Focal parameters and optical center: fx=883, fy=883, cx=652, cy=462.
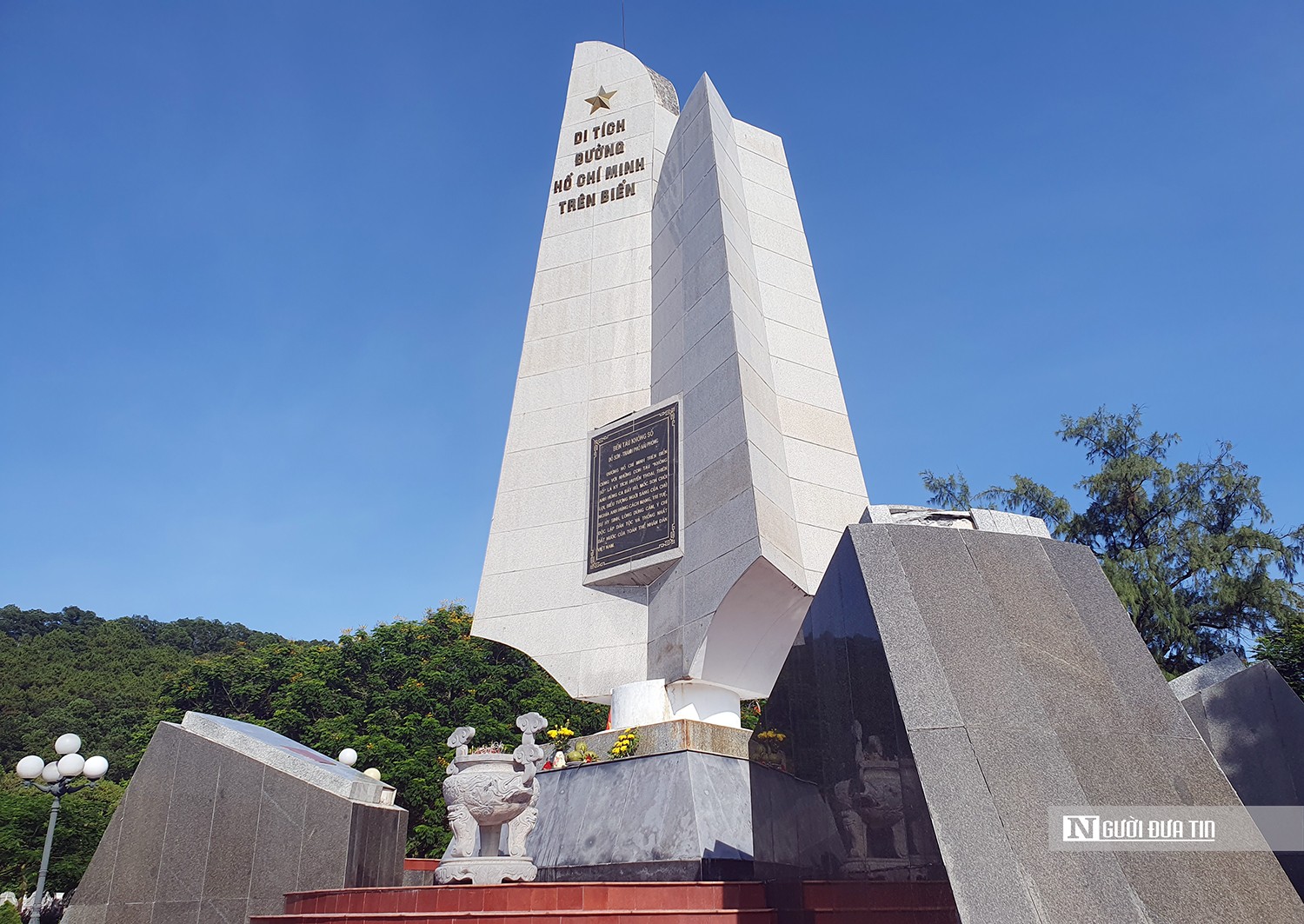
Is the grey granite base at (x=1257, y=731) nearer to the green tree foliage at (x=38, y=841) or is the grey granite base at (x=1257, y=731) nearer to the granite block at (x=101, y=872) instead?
the granite block at (x=101, y=872)

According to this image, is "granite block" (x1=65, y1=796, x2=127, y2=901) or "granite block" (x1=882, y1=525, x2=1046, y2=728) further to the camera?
"granite block" (x1=65, y1=796, x2=127, y2=901)

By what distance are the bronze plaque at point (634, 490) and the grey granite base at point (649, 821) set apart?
2.95m

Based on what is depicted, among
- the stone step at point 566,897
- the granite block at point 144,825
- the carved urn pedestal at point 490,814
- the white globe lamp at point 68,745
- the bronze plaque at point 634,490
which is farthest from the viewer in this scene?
the bronze plaque at point 634,490

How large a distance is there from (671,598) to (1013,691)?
681 centimetres

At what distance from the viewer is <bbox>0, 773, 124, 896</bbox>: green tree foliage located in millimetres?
11180

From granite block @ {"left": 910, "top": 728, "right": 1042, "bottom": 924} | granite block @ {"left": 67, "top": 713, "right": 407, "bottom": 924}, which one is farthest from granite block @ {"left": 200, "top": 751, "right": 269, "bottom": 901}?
granite block @ {"left": 910, "top": 728, "right": 1042, "bottom": 924}

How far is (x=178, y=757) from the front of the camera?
29.2 ft

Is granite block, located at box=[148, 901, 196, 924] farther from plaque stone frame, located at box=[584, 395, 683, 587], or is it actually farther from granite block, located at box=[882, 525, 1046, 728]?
granite block, located at box=[882, 525, 1046, 728]

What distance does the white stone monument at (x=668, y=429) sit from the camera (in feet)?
32.3

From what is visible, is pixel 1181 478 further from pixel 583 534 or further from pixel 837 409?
pixel 583 534

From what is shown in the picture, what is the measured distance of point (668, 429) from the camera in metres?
11.4

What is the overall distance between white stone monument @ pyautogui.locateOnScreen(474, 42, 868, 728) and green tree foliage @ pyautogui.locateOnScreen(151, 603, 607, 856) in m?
9.30

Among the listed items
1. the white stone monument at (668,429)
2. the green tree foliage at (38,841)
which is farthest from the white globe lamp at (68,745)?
the white stone monument at (668,429)
